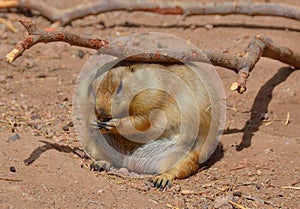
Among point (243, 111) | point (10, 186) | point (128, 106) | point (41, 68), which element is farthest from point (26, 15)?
point (10, 186)

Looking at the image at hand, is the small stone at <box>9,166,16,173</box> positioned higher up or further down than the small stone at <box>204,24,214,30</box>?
further down

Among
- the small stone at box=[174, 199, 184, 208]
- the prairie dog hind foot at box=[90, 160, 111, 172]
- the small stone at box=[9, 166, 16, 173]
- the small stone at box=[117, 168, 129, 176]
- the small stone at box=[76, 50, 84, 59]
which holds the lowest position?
the small stone at box=[117, 168, 129, 176]

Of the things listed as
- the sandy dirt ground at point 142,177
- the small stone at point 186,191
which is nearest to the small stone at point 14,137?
the sandy dirt ground at point 142,177

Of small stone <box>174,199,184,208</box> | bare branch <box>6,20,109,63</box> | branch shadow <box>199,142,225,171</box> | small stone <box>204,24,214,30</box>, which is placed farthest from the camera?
small stone <box>204,24,214,30</box>

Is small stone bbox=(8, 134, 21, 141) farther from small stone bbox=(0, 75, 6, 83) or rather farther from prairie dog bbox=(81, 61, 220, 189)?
small stone bbox=(0, 75, 6, 83)

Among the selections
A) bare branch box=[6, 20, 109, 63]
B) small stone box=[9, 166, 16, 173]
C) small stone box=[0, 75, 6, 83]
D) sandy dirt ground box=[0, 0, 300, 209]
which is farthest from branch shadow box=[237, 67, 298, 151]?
small stone box=[0, 75, 6, 83]

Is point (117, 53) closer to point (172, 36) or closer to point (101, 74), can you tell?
point (101, 74)
